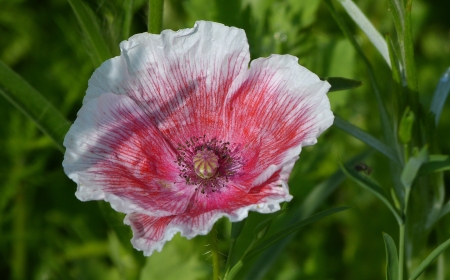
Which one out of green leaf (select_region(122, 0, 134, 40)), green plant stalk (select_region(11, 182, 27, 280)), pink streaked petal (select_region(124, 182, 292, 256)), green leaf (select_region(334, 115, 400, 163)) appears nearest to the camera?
pink streaked petal (select_region(124, 182, 292, 256))

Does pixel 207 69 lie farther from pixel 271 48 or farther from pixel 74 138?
pixel 271 48

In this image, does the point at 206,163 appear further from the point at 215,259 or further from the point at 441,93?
the point at 441,93

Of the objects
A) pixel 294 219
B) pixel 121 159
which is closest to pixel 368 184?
pixel 294 219

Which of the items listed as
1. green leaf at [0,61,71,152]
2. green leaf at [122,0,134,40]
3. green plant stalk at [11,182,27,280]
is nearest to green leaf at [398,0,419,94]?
green leaf at [122,0,134,40]

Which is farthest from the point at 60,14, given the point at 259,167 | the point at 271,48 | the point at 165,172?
the point at 259,167

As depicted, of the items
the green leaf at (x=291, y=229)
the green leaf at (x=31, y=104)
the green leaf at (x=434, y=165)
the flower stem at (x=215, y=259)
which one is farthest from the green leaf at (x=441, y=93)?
the green leaf at (x=31, y=104)

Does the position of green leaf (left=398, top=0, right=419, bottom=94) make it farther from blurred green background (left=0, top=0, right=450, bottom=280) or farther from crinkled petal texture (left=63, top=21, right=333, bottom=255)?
blurred green background (left=0, top=0, right=450, bottom=280)
